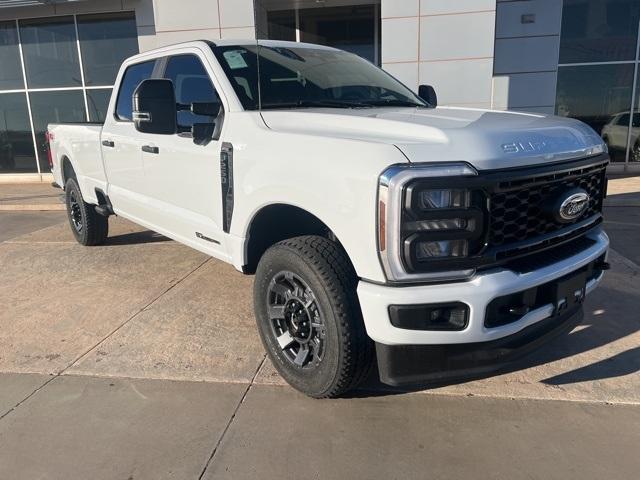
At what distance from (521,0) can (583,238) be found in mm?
9881

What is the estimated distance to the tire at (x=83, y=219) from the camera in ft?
20.9

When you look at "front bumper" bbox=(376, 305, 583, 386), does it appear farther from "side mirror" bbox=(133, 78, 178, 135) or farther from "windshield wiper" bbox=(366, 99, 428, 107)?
"side mirror" bbox=(133, 78, 178, 135)

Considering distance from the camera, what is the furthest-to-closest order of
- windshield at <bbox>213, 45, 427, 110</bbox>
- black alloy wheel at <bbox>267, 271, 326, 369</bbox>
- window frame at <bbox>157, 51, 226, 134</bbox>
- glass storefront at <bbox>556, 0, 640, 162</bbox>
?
glass storefront at <bbox>556, 0, 640, 162</bbox>, windshield at <bbox>213, 45, 427, 110</bbox>, window frame at <bbox>157, 51, 226, 134</bbox>, black alloy wheel at <bbox>267, 271, 326, 369</bbox>

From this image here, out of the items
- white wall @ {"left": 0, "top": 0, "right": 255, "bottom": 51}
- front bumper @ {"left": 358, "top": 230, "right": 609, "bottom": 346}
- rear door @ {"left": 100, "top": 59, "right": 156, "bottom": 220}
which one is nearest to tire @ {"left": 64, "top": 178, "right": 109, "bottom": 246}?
rear door @ {"left": 100, "top": 59, "right": 156, "bottom": 220}

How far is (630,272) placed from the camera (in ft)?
17.0

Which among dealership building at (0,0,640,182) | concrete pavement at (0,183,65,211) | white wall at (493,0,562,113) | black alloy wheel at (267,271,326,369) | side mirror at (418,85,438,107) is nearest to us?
black alloy wheel at (267,271,326,369)

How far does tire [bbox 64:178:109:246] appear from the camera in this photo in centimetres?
636

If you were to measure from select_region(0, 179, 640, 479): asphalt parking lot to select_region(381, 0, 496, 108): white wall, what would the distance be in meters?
6.65

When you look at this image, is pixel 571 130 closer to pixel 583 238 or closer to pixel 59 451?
pixel 583 238

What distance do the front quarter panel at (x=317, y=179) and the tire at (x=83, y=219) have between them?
12.1ft

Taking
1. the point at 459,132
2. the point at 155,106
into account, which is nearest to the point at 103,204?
the point at 155,106

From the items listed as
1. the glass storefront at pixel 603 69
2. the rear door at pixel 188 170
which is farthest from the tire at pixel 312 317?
the glass storefront at pixel 603 69

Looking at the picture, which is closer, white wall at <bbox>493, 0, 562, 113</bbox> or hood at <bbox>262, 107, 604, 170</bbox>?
hood at <bbox>262, 107, 604, 170</bbox>

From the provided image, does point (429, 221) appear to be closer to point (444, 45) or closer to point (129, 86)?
point (129, 86)
